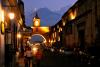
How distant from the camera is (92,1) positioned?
4822cm

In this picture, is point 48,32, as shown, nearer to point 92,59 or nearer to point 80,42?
point 80,42

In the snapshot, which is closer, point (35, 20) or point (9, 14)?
point (9, 14)

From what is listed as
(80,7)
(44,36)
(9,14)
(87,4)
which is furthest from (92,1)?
(44,36)

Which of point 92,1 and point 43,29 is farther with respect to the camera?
point 43,29

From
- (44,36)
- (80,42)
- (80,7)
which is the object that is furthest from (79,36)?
(44,36)

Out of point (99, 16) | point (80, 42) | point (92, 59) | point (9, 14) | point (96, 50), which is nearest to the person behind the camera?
point (9, 14)

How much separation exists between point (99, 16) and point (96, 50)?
800 centimetres

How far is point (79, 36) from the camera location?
61188 millimetres

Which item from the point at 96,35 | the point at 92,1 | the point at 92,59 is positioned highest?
the point at 92,1

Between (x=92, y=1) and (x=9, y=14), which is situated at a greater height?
(x=92, y=1)

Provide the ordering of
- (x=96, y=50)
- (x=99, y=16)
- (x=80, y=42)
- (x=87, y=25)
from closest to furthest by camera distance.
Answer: (x=96, y=50) → (x=99, y=16) → (x=87, y=25) → (x=80, y=42)

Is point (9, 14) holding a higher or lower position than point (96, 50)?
higher

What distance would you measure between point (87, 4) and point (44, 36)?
350 ft

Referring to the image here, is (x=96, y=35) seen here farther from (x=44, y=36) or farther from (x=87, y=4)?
(x=44, y=36)
